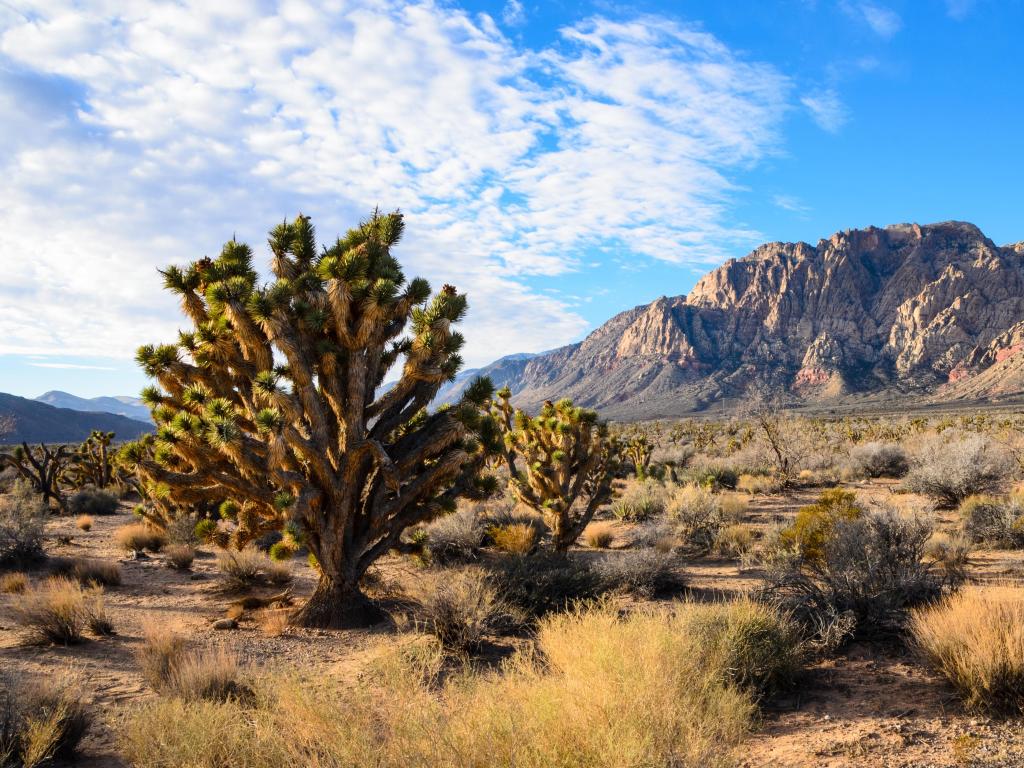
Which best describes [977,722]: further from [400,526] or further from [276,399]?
[276,399]

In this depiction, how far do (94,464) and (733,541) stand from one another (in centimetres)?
2661

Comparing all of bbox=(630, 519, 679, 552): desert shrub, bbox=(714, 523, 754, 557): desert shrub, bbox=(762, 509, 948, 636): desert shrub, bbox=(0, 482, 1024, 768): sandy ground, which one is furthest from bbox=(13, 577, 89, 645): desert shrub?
bbox=(714, 523, 754, 557): desert shrub

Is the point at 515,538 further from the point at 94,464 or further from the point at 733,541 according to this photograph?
the point at 94,464

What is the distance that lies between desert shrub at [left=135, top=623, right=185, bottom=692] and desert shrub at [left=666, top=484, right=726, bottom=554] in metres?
9.92

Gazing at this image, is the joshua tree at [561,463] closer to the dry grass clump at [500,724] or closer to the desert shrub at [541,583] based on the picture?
the desert shrub at [541,583]

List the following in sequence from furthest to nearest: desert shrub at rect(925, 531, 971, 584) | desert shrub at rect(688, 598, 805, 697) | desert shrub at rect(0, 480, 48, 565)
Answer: desert shrub at rect(0, 480, 48, 565) → desert shrub at rect(925, 531, 971, 584) → desert shrub at rect(688, 598, 805, 697)

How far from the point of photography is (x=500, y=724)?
3174mm

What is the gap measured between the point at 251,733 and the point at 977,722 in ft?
16.8

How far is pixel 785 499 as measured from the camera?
63.7 ft

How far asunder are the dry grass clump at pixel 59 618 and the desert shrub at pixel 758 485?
61.5 feet

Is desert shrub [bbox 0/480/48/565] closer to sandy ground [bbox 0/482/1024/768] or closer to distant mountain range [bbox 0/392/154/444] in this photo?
sandy ground [bbox 0/482/1024/768]

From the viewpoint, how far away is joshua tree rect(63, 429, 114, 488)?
25.6 m

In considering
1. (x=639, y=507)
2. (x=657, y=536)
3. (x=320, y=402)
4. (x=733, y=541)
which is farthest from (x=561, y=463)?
(x=320, y=402)

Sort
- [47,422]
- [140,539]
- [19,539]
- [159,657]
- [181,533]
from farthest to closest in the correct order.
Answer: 1. [47,422]
2. [140,539]
3. [181,533]
4. [19,539]
5. [159,657]
